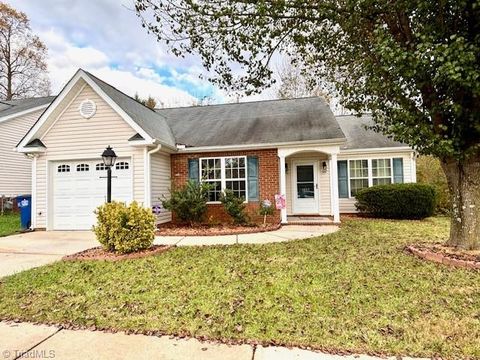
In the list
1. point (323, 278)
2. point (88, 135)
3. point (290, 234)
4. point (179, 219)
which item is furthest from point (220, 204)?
point (323, 278)

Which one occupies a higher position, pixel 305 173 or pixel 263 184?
pixel 305 173

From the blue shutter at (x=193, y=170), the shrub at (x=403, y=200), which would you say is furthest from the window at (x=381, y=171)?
the blue shutter at (x=193, y=170)

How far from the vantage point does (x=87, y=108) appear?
33.6 feet

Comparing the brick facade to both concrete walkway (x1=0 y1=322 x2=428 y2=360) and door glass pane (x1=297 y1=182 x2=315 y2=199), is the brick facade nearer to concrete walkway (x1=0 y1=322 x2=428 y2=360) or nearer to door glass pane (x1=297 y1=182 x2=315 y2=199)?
door glass pane (x1=297 y1=182 x2=315 y2=199)

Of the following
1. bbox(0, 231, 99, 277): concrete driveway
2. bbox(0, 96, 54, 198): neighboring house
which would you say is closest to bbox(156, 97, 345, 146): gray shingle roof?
bbox(0, 231, 99, 277): concrete driveway

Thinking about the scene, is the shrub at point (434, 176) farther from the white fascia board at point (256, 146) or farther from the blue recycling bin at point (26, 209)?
the blue recycling bin at point (26, 209)

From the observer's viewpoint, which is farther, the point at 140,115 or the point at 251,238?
the point at 140,115

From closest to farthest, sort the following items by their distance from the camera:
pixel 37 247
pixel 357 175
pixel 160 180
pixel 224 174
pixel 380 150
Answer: pixel 37 247
pixel 160 180
pixel 224 174
pixel 380 150
pixel 357 175

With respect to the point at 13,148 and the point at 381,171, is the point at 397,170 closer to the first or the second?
the point at 381,171

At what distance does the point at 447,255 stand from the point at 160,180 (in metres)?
8.43

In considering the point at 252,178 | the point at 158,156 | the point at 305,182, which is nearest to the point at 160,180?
the point at 158,156

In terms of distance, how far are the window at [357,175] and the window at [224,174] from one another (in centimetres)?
565

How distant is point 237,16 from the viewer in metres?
7.42

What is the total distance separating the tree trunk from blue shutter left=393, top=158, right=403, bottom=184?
7804mm
